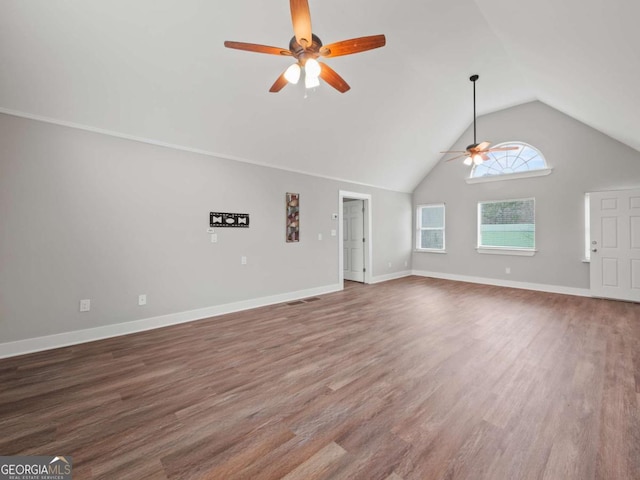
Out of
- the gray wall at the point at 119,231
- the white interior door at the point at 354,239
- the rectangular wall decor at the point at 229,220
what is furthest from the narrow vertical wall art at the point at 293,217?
the white interior door at the point at 354,239

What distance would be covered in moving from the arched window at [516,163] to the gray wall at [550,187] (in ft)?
0.42

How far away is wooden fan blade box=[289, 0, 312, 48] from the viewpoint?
1780 millimetres

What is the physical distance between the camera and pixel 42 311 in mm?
2941

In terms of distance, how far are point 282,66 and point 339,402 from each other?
379 cm

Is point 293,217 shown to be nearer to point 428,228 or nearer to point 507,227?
point 428,228

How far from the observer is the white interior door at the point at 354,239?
6.84m

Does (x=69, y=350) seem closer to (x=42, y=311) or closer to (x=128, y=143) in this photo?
(x=42, y=311)

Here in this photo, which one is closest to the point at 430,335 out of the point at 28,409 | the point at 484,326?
the point at 484,326

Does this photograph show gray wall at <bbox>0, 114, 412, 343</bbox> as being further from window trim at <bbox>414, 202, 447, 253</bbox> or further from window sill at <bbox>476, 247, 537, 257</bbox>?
window sill at <bbox>476, 247, 537, 257</bbox>

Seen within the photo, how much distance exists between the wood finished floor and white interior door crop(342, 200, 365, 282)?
330 centimetres

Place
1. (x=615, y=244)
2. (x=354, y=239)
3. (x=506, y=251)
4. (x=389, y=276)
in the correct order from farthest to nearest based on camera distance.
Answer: (x=389, y=276) < (x=354, y=239) < (x=506, y=251) < (x=615, y=244)

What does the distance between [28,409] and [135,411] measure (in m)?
0.83

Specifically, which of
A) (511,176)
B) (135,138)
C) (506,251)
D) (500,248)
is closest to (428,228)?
(500,248)

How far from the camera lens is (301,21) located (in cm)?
188
